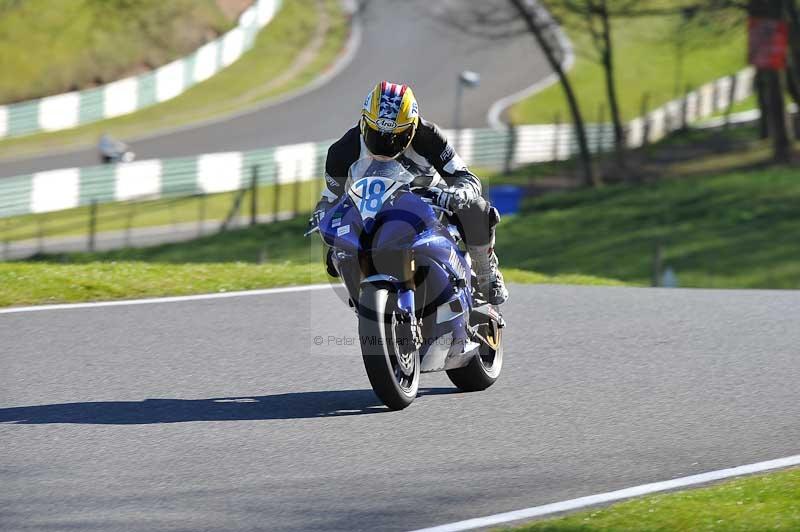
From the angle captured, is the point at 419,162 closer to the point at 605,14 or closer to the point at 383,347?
the point at 383,347

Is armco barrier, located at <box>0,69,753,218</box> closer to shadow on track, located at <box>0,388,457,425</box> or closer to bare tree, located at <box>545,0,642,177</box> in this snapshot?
bare tree, located at <box>545,0,642,177</box>

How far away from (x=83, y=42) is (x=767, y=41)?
86.8 ft

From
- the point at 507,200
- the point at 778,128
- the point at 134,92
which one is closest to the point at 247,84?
the point at 134,92

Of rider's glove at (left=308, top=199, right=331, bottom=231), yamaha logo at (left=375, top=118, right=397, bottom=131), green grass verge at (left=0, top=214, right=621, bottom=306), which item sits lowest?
green grass verge at (left=0, top=214, right=621, bottom=306)

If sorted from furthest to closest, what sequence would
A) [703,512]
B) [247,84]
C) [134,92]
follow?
[247,84] < [134,92] < [703,512]

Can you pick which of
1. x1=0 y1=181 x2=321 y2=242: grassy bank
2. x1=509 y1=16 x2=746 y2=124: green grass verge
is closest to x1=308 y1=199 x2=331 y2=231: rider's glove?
x1=0 y1=181 x2=321 y2=242: grassy bank

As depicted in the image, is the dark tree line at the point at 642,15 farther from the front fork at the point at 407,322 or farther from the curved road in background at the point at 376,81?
the front fork at the point at 407,322

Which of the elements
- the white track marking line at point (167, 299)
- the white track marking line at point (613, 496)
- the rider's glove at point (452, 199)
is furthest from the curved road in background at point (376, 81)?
the white track marking line at point (613, 496)

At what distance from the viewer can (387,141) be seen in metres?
7.62

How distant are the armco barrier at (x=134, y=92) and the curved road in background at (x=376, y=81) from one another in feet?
10.5

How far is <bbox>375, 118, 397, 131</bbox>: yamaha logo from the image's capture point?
754 cm

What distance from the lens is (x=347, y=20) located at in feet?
190

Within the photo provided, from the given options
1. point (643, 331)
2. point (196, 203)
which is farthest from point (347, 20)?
point (643, 331)

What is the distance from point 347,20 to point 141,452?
52.1 m
